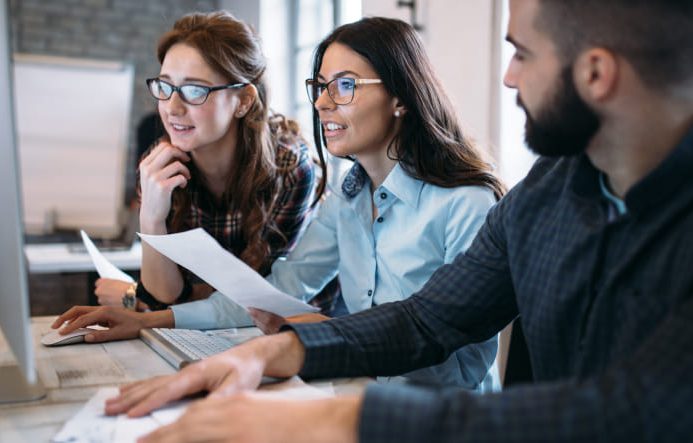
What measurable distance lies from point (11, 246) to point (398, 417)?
0.52 meters

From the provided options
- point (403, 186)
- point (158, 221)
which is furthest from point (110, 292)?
point (403, 186)

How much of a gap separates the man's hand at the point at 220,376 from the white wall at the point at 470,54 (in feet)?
4.97

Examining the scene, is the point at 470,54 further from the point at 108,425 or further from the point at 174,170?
the point at 108,425

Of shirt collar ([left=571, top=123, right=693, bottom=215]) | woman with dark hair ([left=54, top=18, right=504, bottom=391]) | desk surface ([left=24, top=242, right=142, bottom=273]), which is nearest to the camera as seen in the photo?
shirt collar ([left=571, top=123, right=693, bottom=215])

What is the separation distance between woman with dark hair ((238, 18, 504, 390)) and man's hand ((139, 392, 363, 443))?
84 cm

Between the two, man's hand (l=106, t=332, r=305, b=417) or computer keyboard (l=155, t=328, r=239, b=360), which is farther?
computer keyboard (l=155, t=328, r=239, b=360)

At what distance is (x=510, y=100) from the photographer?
8.13 ft

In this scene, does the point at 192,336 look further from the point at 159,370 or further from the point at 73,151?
the point at 73,151

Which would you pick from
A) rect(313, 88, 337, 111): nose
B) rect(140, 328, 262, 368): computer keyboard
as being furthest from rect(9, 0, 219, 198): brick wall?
rect(140, 328, 262, 368): computer keyboard

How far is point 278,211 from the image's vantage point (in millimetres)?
1933

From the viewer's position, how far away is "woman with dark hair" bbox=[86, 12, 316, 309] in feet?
6.07

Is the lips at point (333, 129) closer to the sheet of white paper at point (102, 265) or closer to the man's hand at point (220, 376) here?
the sheet of white paper at point (102, 265)

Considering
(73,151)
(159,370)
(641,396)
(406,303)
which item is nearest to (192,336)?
(159,370)

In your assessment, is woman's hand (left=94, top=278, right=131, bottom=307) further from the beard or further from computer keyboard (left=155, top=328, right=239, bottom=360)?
the beard
